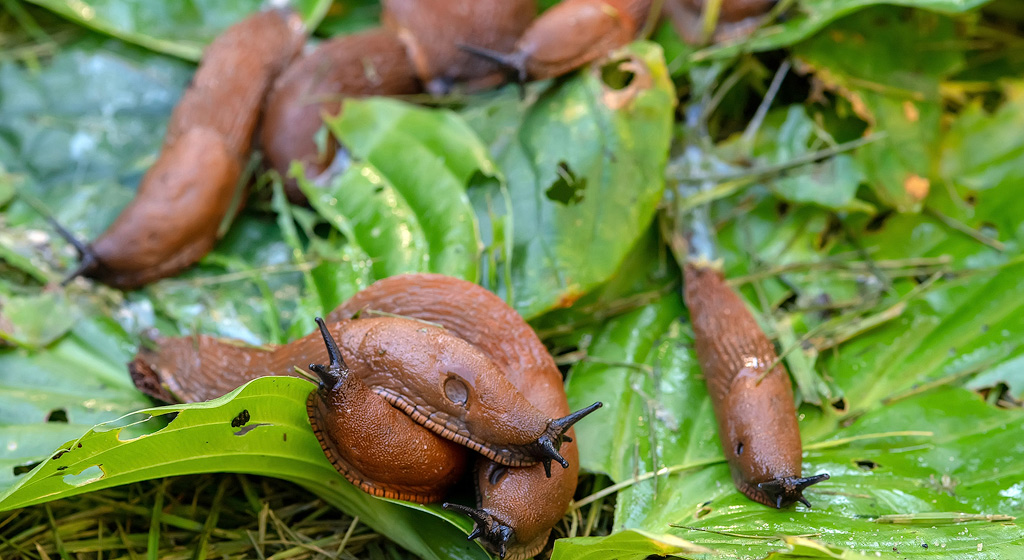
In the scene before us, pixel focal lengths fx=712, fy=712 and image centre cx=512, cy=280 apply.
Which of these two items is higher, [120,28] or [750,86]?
[120,28]

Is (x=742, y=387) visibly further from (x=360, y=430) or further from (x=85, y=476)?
(x=85, y=476)

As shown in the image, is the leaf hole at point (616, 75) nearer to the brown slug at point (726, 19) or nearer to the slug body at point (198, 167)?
the brown slug at point (726, 19)

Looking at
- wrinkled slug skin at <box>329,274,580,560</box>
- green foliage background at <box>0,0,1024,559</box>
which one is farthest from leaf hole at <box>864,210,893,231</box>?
wrinkled slug skin at <box>329,274,580,560</box>

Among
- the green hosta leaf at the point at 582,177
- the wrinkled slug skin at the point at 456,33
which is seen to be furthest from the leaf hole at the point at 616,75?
the wrinkled slug skin at the point at 456,33

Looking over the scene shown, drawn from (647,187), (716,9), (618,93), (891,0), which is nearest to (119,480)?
(647,187)

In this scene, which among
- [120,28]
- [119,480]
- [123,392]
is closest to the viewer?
[119,480]

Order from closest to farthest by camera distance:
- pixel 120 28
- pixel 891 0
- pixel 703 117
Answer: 1. pixel 891 0
2. pixel 703 117
3. pixel 120 28

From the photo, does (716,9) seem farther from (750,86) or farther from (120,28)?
(120,28)
